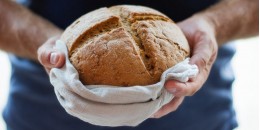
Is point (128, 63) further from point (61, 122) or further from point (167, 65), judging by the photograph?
point (61, 122)

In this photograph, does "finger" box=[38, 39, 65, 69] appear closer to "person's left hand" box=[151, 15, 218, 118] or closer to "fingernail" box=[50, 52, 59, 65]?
"fingernail" box=[50, 52, 59, 65]

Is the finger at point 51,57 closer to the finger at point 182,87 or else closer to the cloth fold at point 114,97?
the cloth fold at point 114,97

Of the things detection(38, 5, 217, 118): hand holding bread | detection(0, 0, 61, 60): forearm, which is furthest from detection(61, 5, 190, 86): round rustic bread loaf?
detection(0, 0, 61, 60): forearm

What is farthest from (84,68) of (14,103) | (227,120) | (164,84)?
(227,120)

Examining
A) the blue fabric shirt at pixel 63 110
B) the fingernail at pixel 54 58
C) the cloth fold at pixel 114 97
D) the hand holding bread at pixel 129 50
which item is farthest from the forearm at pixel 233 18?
the fingernail at pixel 54 58

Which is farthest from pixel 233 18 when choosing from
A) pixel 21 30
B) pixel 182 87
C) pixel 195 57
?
pixel 21 30
